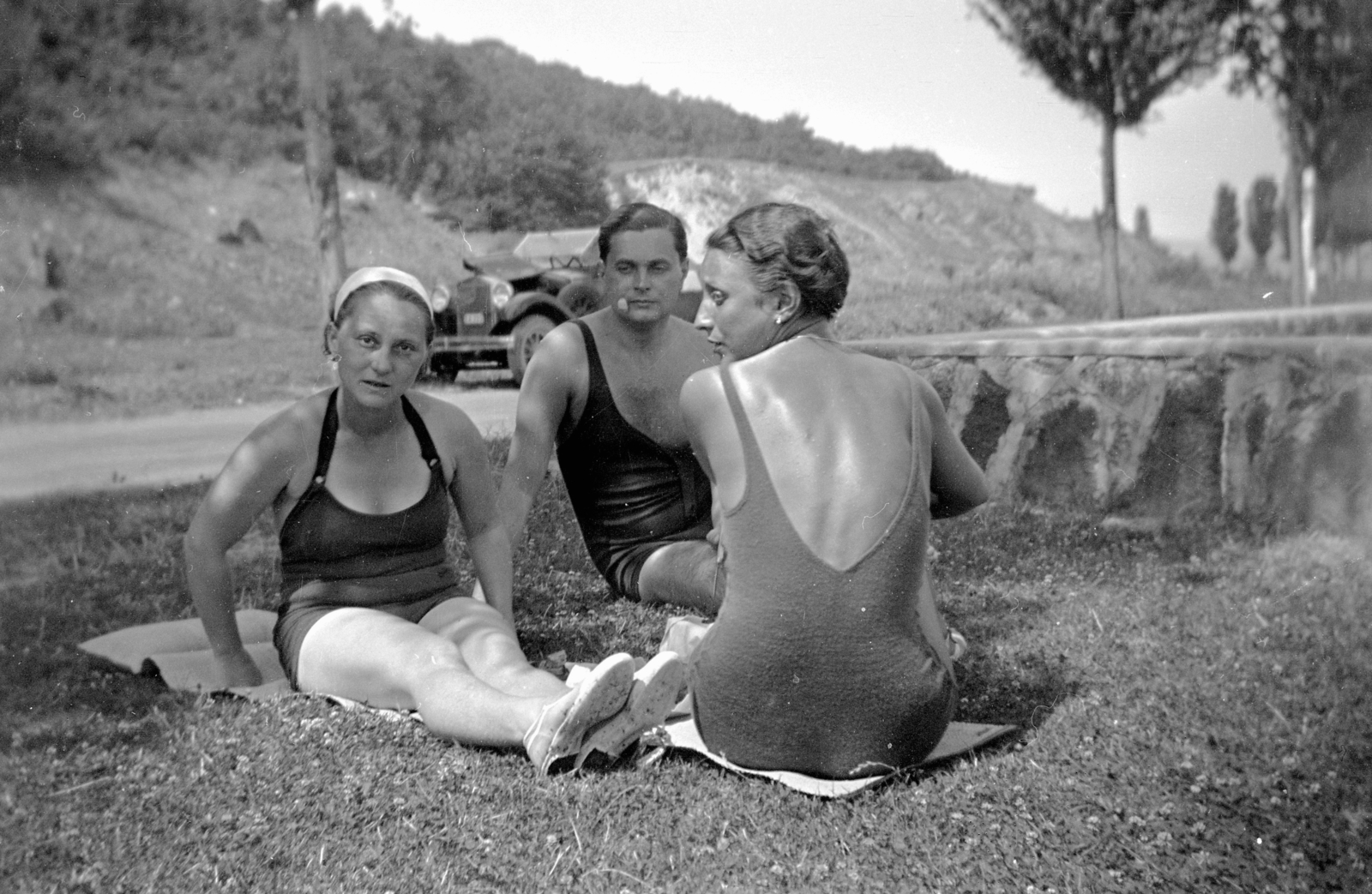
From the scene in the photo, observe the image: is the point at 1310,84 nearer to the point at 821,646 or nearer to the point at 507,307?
the point at 821,646

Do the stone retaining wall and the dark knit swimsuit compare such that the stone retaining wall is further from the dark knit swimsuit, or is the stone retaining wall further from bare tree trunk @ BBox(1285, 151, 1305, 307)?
the dark knit swimsuit

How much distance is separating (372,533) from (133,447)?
13.6ft

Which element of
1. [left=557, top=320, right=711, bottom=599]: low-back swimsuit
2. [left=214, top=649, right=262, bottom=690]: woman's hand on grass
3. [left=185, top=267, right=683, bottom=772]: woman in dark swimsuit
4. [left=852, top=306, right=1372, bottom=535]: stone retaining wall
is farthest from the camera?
[left=852, top=306, right=1372, bottom=535]: stone retaining wall

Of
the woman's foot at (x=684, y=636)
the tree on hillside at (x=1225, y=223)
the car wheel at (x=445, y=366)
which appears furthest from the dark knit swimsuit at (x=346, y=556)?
the car wheel at (x=445, y=366)

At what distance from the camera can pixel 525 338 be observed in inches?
310

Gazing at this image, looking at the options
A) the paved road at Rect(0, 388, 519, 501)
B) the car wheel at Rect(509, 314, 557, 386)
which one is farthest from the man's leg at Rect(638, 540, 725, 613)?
the car wheel at Rect(509, 314, 557, 386)

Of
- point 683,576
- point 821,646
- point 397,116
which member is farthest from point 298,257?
point 821,646

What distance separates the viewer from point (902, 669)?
2.03 meters

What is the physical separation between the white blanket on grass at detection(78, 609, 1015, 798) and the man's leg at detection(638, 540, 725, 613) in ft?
1.68

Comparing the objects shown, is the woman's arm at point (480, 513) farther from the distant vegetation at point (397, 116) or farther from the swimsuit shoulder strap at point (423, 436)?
the distant vegetation at point (397, 116)

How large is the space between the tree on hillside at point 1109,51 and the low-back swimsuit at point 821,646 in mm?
2030

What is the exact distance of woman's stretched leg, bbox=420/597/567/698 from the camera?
230 cm

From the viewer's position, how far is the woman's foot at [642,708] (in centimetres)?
210

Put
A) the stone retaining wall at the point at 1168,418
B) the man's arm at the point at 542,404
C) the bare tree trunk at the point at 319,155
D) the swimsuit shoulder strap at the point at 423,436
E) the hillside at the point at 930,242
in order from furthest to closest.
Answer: the hillside at the point at 930,242 < the bare tree trunk at the point at 319,155 < the stone retaining wall at the point at 1168,418 < the man's arm at the point at 542,404 < the swimsuit shoulder strap at the point at 423,436
